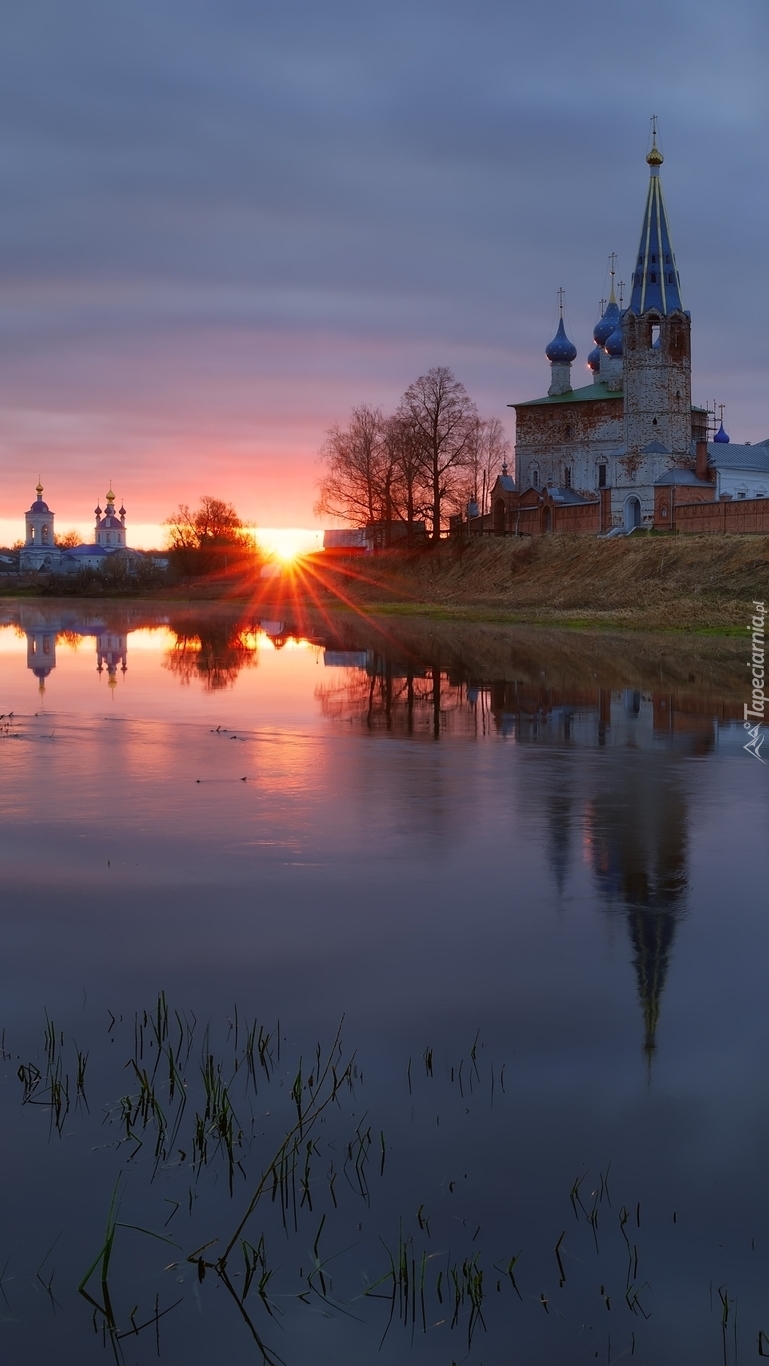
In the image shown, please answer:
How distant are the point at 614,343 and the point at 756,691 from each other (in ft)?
177

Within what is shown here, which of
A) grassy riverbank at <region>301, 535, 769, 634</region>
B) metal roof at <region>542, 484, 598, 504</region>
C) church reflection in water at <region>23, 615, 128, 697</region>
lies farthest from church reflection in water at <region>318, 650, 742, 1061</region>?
metal roof at <region>542, 484, 598, 504</region>

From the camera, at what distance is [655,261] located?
63312mm

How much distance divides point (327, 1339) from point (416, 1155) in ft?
3.41

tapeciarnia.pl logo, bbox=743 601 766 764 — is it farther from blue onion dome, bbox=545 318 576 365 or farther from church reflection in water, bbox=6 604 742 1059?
blue onion dome, bbox=545 318 576 365

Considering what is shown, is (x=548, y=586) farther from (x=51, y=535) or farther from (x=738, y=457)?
(x=51, y=535)

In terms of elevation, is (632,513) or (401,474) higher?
(401,474)

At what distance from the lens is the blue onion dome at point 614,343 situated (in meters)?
71.8

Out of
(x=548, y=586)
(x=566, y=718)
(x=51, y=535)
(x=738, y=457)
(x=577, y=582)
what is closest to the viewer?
(x=566, y=718)

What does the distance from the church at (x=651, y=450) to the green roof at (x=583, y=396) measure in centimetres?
13

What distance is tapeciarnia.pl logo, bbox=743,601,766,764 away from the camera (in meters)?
16.0

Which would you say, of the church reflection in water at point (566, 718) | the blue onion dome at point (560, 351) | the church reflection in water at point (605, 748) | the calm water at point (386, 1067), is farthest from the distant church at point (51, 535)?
the calm water at point (386, 1067)

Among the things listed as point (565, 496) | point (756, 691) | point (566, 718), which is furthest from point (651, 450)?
point (566, 718)

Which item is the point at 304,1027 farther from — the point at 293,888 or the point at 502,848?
the point at 502,848

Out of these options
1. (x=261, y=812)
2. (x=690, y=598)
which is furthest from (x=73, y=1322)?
(x=690, y=598)
